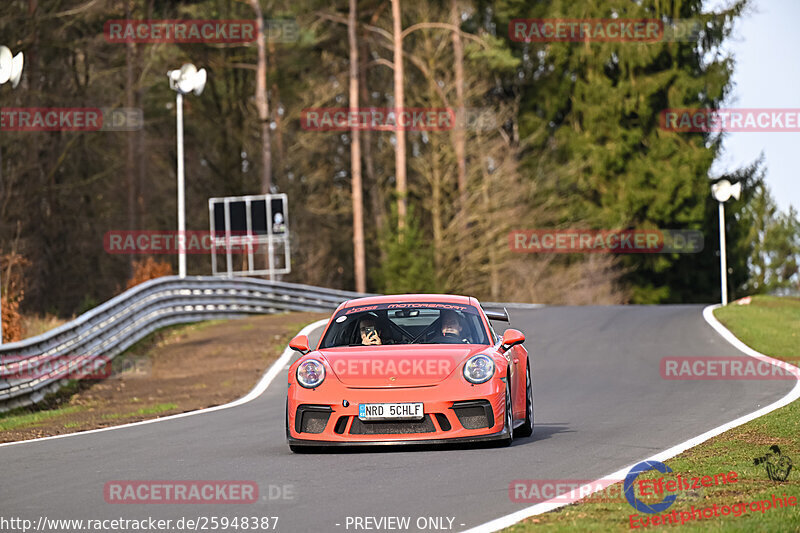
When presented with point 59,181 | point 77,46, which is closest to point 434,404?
point 77,46

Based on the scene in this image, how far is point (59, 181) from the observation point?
163 ft

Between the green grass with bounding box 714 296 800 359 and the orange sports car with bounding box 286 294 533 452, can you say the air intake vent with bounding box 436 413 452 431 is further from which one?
the green grass with bounding box 714 296 800 359

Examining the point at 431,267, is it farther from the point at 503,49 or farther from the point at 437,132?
the point at 503,49

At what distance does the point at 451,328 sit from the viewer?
38.3 ft

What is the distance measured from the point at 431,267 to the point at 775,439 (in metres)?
38.7

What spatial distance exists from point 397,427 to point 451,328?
1.46 meters

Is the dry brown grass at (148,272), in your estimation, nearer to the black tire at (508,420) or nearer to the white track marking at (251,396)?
the white track marking at (251,396)

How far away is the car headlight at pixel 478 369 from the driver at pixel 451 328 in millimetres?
702

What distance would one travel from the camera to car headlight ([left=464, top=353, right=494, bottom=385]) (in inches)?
419

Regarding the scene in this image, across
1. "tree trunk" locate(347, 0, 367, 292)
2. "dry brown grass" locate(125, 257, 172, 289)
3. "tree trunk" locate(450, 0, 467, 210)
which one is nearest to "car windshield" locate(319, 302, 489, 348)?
"dry brown grass" locate(125, 257, 172, 289)

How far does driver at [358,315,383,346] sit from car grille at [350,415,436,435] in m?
1.19

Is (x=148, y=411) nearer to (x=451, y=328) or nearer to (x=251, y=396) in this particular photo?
(x=251, y=396)

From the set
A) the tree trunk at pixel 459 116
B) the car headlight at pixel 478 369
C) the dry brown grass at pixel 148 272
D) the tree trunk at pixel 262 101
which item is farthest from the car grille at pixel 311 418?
the tree trunk at pixel 459 116

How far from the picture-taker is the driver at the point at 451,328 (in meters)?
11.6
